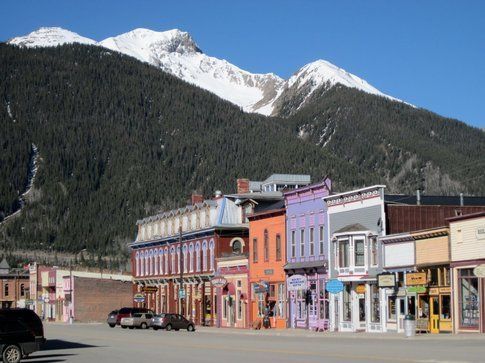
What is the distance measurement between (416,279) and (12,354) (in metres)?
26.3

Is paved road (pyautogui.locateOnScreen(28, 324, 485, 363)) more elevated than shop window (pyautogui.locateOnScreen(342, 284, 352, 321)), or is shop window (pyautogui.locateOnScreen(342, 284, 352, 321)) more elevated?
shop window (pyautogui.locateOnScreen(342, 284, 352, 321))

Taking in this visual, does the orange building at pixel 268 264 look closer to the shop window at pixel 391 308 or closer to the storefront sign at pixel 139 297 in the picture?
the shop window at pixel 391 308

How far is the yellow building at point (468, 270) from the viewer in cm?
5550

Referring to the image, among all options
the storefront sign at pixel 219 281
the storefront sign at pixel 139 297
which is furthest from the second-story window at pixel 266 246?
the storefront sign at pixel 139 297

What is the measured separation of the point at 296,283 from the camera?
75.2m

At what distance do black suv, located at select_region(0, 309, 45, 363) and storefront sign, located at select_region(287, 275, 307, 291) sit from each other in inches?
1297

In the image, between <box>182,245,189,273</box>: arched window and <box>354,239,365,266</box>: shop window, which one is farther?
<box>182,245,189,273</box>: arched window

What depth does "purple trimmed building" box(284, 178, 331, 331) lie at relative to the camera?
2852 inches

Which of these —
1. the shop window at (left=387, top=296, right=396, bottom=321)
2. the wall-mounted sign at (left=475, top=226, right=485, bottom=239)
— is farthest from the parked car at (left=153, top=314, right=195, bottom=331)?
the wall-mounted sign at (left=475, top=226, right=485, bottom=239)

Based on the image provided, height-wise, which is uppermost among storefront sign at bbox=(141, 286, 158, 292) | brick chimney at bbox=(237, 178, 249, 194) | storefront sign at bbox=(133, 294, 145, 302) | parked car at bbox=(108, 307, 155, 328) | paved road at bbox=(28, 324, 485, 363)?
brick chimney at bbox=(237, 178, 249, 194)

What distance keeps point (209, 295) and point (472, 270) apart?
38.8 m

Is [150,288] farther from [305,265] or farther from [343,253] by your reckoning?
[343,253]

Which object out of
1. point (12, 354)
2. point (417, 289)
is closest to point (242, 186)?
point (417, 289)

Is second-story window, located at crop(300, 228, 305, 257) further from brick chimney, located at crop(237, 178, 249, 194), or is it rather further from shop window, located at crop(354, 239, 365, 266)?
brick chimney, located at crop(237, 178, 249, 194)
